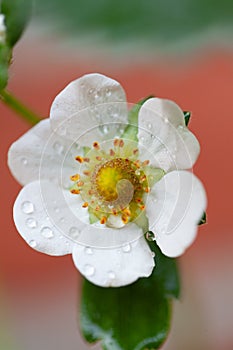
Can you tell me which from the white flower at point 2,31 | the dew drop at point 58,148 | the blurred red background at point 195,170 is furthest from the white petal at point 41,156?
the blurred red background at point 195,170

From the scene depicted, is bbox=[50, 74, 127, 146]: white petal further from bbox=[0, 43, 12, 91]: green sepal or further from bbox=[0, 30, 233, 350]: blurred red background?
bbox=[0, 30, 233, 350]: blurred red background

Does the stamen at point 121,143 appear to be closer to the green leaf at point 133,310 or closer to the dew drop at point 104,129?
the dew drop at point 104,129

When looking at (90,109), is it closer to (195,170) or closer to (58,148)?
(58,148)

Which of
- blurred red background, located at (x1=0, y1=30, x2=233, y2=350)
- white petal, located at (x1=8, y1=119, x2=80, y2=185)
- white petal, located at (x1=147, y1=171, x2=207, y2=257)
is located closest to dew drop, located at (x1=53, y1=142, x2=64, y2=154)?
white petal, located at (x1=8, y1=119, x2=80, y2=185)

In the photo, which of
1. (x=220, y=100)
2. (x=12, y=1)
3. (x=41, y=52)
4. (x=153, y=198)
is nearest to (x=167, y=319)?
(x=153, y=198)

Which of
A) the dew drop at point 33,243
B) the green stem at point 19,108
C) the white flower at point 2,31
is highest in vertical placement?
the white flower at point 2,31

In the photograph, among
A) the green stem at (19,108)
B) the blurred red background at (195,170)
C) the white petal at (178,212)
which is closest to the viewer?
the white petal at (178,212)
